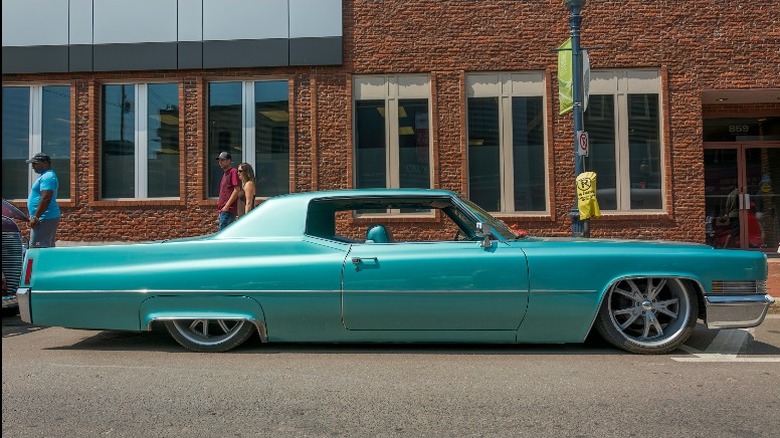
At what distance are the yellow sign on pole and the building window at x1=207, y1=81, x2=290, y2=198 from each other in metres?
5.80

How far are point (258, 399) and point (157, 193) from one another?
912 cm

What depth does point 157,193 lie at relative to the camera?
11930mm

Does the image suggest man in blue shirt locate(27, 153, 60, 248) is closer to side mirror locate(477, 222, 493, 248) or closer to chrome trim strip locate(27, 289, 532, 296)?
chrome trim strip locate(27, 289, 532, 296)

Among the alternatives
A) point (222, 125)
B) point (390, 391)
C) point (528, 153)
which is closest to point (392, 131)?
point (528, 153)

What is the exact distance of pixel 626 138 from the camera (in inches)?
456

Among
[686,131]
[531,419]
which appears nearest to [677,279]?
[531,419]

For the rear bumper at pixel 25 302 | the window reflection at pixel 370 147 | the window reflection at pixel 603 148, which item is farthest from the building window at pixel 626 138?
the rear bumper at pixel 25 302

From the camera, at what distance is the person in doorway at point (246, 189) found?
8141 mm

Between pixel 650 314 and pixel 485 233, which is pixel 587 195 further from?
pixel 485 233

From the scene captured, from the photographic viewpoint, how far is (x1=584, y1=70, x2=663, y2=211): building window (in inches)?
453

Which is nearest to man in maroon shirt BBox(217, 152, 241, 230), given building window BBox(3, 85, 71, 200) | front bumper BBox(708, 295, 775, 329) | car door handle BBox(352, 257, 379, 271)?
car door handle BBox(352, 257, 379, 271)

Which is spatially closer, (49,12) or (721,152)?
(49,12)

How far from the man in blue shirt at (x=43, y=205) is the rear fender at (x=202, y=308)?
3.67 meters

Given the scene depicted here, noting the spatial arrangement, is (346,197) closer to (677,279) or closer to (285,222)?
(285,222)
